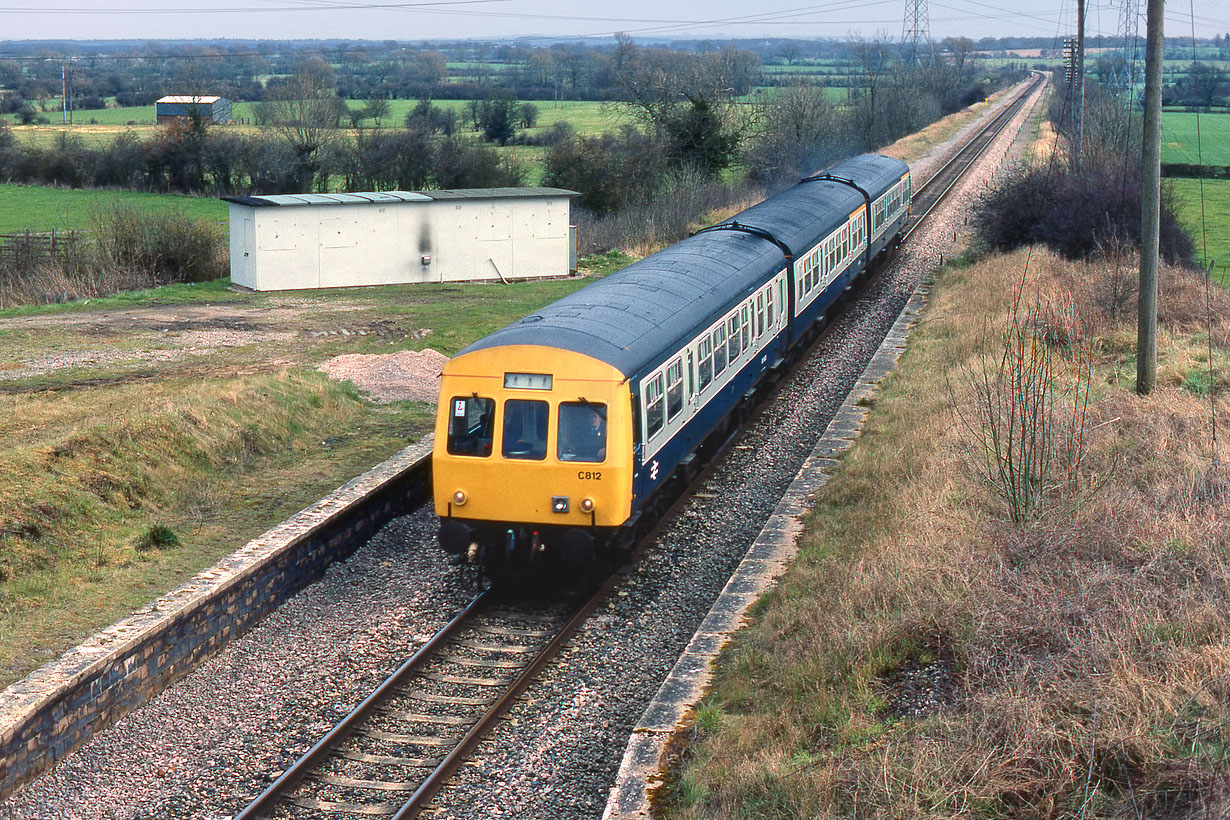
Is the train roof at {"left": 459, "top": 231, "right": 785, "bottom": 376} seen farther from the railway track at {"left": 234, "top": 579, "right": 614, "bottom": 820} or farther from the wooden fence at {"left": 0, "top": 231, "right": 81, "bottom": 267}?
the wooden fence at {"left": 0, "top": 231, "right": 81, "bottom": 267}

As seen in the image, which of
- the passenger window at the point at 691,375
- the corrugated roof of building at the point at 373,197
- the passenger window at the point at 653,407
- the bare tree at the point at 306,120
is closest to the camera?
the passenger window at the point at 653,407

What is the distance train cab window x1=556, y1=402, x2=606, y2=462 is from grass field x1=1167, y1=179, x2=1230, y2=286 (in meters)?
18.4

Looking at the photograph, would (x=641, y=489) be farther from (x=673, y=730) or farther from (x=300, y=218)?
(x=300, y=218)

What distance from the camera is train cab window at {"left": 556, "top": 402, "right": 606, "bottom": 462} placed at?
10891 mm

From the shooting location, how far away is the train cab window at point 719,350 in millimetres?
14375

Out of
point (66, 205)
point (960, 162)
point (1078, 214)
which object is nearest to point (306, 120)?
point (66, 205)

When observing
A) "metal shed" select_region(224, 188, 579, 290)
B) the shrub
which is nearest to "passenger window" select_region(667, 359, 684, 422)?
the shrub

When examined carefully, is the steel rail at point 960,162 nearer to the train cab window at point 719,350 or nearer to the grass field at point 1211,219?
the grass field at point 1211,219

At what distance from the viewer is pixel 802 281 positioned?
19625 millimetres

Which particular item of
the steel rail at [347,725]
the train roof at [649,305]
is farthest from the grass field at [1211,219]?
the steel rail at [347,725]

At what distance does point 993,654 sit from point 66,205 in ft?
176

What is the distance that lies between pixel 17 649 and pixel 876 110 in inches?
2583

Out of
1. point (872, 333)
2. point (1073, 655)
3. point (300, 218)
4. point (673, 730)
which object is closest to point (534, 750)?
point (673, 730)

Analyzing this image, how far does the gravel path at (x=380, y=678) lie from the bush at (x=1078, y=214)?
13.1 metres
